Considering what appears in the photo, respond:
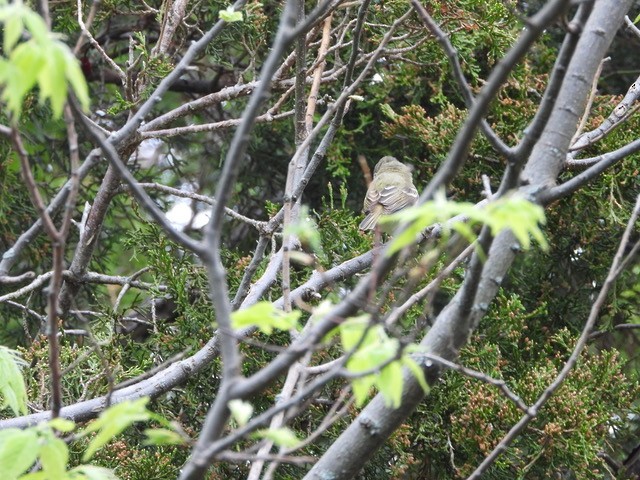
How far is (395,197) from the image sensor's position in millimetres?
5141

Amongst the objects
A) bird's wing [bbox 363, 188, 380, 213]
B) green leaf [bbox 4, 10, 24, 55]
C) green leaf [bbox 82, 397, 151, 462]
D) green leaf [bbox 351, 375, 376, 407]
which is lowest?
green leaf [bbox 82, 397, 151, 462]

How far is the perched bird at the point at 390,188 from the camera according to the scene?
5.02 metres

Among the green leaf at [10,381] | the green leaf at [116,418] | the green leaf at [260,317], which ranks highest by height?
the green leaf at [260,317]

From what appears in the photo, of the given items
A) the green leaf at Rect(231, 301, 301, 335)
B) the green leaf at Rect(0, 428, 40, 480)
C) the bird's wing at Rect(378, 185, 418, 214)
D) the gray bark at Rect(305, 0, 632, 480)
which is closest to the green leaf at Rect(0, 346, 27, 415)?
the green leaf at Rect(0, 428, 40, 480)

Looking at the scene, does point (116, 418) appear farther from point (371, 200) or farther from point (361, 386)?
point (371, 200)

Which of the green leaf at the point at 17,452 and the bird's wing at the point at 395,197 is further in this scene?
the bird's wing at the point at 395,197

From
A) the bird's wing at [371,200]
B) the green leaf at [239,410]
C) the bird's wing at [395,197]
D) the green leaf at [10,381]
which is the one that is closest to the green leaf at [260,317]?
the green leaf at [239,410]

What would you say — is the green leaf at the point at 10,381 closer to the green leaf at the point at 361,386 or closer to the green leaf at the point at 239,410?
the green leaf at the point at 239,410

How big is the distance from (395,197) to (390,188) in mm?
69

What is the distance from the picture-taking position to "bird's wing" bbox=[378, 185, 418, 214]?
16.6 ft

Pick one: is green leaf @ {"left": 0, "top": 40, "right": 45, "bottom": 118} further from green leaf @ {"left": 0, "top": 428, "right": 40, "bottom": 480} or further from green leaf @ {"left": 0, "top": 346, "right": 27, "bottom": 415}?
green leaf @ {"left": 0, "top": 346, "right": 27, "bottom": 415}

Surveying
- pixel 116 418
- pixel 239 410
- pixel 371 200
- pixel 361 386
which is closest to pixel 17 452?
pixel 116 418

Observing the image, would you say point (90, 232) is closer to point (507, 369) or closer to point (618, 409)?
point (507, 369)

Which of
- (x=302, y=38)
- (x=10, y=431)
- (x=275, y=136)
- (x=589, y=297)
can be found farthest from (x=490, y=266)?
(x=275, y=136)
